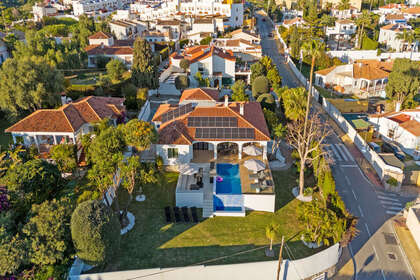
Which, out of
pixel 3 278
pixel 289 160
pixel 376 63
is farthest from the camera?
pixel 376 63

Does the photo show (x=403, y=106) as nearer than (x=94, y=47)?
Yes

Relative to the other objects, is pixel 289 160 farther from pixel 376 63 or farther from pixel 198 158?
pixel 376 63

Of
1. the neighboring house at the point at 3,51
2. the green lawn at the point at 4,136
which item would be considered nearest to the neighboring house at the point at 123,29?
the neighboring house at the point at 3,51

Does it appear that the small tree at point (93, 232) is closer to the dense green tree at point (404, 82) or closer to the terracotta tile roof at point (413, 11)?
the dense green tree at point (404, 82)

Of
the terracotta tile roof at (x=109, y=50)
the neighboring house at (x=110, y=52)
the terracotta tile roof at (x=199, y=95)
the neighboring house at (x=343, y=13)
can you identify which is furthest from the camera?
the neighboring house at (x=343, y=13)

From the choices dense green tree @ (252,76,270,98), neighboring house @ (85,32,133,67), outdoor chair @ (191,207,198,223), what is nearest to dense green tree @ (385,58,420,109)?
dense green tree @ (252,76,270,98)

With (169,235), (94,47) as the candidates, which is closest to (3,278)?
(169,235)

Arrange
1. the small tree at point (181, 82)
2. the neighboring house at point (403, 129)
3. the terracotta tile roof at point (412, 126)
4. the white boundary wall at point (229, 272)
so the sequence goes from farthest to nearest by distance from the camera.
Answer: the small tree at point (181, 82), the terracotta tile roof at point (412, 126), the neighboring house at point (403, 129), the white boundary wall at point (229, 272)

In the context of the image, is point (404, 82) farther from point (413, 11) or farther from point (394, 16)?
point (413, 11)
